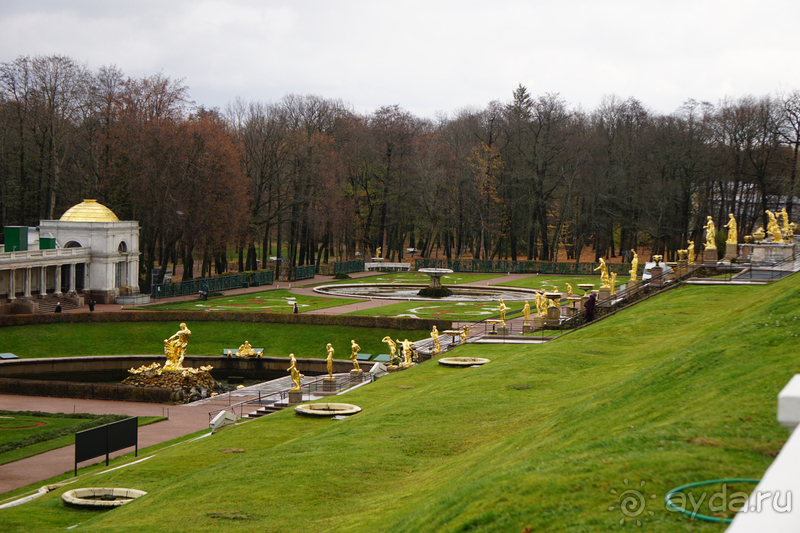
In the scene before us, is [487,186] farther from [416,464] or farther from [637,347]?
[416,464]

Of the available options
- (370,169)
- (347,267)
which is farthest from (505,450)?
(370,169)

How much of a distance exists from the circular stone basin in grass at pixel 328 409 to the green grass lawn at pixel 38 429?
9.19 meters

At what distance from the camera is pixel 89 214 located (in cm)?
5853

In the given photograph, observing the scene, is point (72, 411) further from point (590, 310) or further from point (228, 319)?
point (590, 310)

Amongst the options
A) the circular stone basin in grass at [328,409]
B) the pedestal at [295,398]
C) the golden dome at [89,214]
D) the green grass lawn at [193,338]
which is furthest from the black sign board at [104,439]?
the golden dome at [89,214]

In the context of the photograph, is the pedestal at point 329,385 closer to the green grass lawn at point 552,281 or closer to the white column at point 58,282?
the white column at point 58,282

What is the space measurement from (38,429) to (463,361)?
1752 centimetres

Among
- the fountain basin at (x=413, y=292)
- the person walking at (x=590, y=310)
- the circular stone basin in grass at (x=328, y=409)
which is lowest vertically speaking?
the circular stone basin in grass at (x=328, y=409)

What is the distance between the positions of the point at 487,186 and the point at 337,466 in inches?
2969

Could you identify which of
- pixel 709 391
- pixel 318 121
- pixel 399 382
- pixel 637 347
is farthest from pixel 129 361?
pixel 318 121

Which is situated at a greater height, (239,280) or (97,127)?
(97,127)

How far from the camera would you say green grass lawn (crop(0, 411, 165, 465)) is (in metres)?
25.5

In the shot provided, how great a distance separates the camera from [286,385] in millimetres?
38250

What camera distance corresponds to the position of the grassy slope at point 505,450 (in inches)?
320
